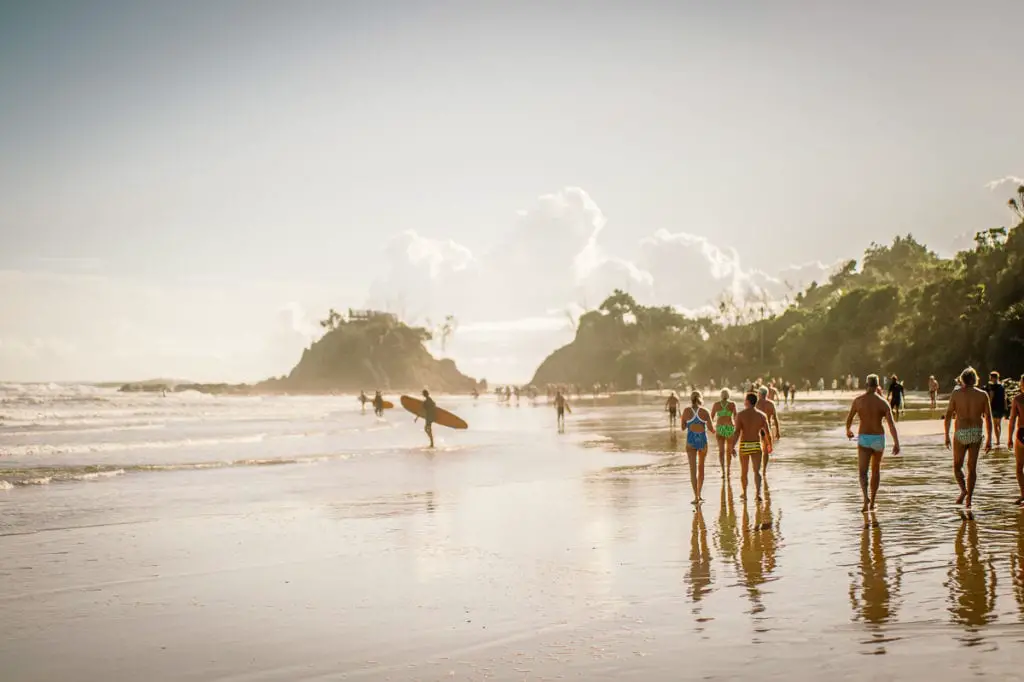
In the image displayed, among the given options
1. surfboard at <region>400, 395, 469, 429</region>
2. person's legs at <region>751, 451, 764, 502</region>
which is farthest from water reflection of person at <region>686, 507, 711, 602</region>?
surfboard at <region>400, 395, 469, 429</region>

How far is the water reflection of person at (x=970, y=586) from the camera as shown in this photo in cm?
732

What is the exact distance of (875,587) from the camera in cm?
847

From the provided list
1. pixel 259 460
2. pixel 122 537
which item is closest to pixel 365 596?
pixel 122 537

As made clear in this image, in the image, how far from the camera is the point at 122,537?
13141 millimetres

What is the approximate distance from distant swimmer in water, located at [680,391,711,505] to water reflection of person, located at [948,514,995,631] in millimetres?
4714

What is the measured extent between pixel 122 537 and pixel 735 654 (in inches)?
396

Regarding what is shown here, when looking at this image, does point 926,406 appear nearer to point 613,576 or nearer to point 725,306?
point 613,576

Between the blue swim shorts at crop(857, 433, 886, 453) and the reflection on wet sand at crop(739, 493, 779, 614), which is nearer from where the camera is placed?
the reflection on wet sand at crop(739, 493, 779, 614)

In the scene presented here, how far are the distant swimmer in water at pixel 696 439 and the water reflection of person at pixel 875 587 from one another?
4.01 meters

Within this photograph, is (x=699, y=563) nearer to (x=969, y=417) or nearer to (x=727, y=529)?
(x=727, y=529)

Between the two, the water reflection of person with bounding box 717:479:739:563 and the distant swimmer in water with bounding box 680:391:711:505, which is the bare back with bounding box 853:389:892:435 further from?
Result: the distant swimmer in water with bounding box 680:391:711:505

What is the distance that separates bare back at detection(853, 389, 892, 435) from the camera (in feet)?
40.9

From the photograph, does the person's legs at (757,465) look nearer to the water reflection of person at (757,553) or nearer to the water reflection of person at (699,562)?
the water reflection of person at (757,553)

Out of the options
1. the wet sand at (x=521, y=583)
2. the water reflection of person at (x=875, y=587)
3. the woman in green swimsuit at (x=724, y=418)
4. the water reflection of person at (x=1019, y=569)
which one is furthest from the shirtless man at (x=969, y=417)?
the woman in green swimsuit at (x=724, y=418)
